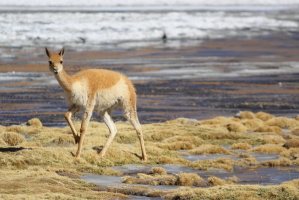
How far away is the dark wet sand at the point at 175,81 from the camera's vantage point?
21969mm

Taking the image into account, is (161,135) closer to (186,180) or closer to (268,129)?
(268,129)

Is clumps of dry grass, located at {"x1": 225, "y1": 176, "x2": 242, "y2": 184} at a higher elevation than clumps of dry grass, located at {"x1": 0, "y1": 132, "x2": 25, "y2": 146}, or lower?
lower

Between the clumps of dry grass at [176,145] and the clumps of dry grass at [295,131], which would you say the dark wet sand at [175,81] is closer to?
the clumps of dry grass at [295,131]

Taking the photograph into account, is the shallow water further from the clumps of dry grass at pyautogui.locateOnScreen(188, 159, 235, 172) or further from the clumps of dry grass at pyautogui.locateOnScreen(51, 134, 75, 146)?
the clumps of dry grass at pyautogui.locateOnScreen(51, 134, 75, 146)

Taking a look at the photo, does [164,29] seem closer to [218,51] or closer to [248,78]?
[218,51]

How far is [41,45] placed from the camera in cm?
4641

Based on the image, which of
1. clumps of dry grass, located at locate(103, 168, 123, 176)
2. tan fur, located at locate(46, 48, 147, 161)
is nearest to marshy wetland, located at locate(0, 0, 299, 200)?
clumps of dry grass, located at locate(103, 168, 123, 176)

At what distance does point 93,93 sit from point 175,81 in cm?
1822

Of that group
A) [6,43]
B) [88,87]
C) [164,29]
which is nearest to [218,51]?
[164,29]

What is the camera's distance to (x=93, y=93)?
38.1ft

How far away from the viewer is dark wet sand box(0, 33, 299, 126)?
22.0 metres

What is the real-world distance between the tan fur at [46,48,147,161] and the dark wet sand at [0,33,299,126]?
22.5ft

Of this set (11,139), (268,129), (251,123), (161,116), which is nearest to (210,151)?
(268,129)

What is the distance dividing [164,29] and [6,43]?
15984 mm
